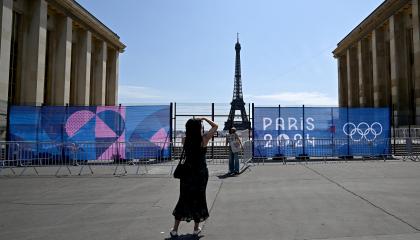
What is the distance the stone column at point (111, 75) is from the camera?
1816 inches

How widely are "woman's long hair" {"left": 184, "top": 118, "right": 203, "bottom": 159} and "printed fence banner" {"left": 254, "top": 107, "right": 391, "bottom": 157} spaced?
13854mm

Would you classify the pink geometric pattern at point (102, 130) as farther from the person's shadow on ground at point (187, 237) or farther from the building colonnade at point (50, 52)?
the person's shadow on ground at point (187, 237)

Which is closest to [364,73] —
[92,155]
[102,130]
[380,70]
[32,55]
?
[380,70]

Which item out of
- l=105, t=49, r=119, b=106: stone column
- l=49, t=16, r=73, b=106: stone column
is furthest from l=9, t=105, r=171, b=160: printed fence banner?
l=105, t=49, r=119, b=106: stone column

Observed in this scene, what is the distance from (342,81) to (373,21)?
18.6m

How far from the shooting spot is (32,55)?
88.7 ft

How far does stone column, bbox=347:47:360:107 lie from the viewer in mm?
57250

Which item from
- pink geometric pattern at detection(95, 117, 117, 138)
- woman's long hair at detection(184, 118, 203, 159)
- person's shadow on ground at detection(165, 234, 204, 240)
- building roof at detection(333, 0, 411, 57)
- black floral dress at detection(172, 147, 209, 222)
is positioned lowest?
person's shadow on ground at detection(165, 234, 204, 240)

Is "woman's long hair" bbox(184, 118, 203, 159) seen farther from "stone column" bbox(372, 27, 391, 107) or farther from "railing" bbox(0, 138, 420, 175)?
"stone column" bbox(372, 27, 391, 107)

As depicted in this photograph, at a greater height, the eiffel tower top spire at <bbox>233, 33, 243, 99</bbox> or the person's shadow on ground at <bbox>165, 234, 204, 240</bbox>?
the eiffel tower top spire at <bbox>233, 33, 243, 99</bbox>

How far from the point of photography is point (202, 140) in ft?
17.4

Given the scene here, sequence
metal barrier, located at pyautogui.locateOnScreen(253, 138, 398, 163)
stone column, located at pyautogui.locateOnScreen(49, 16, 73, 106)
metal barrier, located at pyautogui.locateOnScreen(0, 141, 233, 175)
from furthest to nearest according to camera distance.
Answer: stone column, located at pyautogui.locateOnScreen(49, 16, 73, 106) → metal barrier, located at pyautogui.locateOnScreen(253, 138, 398, 163) → metal barrier, located at pyautogui.locateOnScreen(0, 141, 233, 175)

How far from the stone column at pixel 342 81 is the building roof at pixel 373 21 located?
13.5 ft

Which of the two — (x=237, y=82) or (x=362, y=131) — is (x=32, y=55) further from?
(x=237, y=82)
